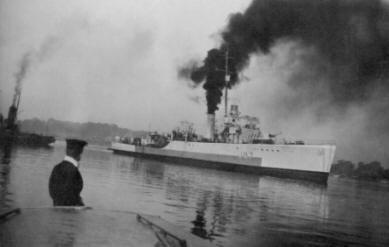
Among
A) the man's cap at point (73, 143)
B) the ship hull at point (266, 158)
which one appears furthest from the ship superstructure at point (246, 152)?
the man's cap at point (73, 143)

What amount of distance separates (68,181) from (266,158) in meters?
29.0

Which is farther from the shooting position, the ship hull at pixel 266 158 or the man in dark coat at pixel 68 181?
the ship hull at pixel 266 158

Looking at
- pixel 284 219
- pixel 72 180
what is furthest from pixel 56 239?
pixel 284 219

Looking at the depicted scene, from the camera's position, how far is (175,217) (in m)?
8.48

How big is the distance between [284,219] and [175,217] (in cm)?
318

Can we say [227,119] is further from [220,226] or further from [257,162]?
[220,226]

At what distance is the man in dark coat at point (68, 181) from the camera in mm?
4363

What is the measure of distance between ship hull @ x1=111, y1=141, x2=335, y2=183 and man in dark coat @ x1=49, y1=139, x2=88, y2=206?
27.2 metres

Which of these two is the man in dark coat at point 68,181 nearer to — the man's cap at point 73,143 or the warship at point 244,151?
the man's cap at point 73,143

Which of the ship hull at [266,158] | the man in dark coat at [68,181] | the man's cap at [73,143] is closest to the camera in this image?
the man in dark coat at [68,181]

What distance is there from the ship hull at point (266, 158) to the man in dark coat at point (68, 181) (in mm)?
27150

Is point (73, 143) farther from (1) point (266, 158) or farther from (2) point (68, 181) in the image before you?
(1) point (266, 158)

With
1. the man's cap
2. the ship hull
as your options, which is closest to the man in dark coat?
the man's cap

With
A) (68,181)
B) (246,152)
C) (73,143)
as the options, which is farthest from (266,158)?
(68,181)
